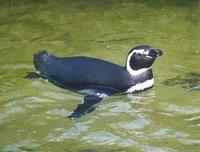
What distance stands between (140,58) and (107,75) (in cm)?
40

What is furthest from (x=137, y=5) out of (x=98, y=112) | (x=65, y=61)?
(x=98, y=112)

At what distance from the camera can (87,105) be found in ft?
20.7

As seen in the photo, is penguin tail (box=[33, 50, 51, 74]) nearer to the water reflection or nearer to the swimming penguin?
the swimming penguin

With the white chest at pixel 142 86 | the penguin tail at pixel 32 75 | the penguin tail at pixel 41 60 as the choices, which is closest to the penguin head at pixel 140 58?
the white chest at pixel 142 86

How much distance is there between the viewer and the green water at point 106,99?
18.4 feet

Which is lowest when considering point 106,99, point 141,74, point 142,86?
point 106,99

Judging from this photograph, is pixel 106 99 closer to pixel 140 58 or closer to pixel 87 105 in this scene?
pixel 87 105

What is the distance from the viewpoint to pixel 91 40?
29.5 ft

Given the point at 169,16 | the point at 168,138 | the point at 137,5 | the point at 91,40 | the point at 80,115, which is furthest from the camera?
the point at 137,5

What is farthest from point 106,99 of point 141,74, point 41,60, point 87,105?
point 41,60

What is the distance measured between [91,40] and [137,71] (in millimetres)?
2377

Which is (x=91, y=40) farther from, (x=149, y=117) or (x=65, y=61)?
(x=149, y=117)

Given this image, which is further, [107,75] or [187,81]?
[187,81]

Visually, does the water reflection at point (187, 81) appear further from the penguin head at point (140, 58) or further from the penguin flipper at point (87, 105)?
the penguin flipper at point (87, 105)
